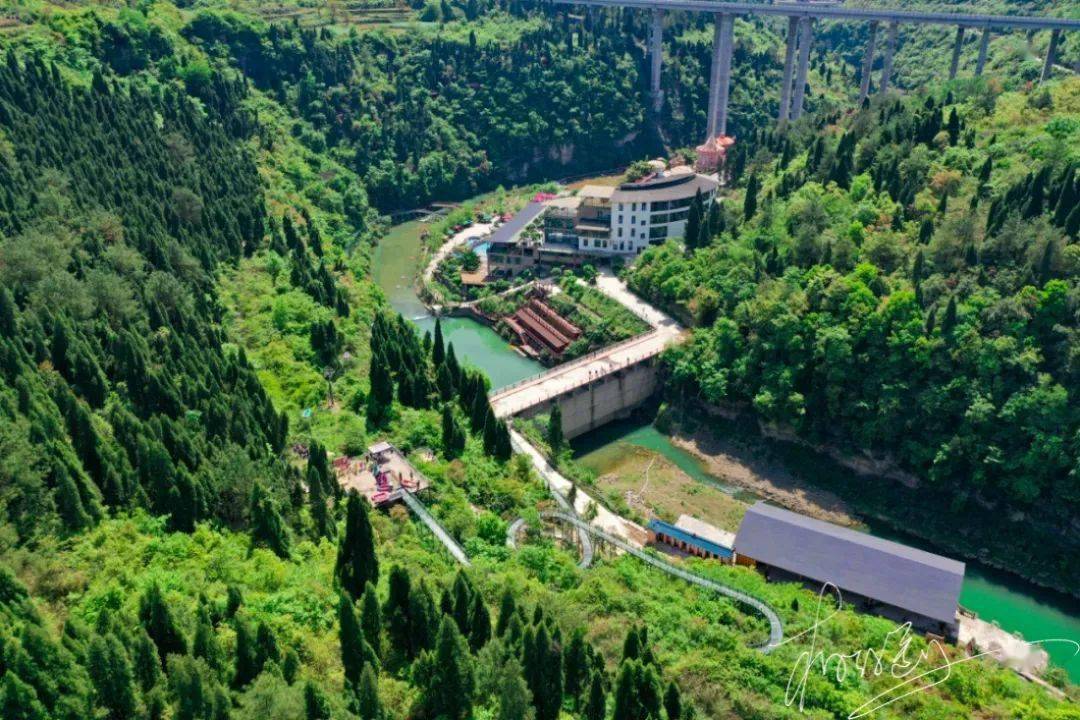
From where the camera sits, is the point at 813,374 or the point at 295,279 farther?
the point at 295,279

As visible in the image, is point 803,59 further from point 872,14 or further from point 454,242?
point 454,242

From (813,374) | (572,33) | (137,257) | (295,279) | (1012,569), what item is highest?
(572,33)

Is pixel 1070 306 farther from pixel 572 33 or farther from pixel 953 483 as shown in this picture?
pixel 572 33

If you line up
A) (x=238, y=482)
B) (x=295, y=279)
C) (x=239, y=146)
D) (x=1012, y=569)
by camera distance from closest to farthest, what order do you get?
(x=238, y=482)
(x=1012, y=569)
(x=295, y=279)
(x=239, y=146)

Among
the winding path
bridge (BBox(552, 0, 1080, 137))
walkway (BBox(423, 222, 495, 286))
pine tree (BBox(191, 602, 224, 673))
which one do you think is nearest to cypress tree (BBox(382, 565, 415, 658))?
pine tree (BBox(191, 602, 224, 673))

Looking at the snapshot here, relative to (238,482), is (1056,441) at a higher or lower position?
lower

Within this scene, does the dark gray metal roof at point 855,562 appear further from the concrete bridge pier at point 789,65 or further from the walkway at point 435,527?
the concrete bridge pier at point 789,65

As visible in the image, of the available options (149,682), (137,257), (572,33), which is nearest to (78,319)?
(137,257)

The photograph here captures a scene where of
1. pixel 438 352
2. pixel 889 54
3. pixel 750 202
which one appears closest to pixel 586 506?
pixel 438 352
